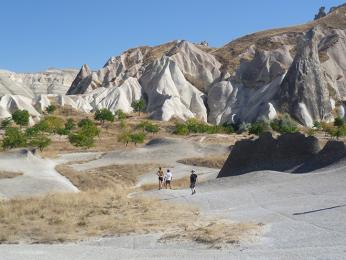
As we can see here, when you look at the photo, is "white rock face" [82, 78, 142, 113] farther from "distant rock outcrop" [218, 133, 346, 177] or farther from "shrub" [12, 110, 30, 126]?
"distant rock outcrop" [218, 133, 346, 177]

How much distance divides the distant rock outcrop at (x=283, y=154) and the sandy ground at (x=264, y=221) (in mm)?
2210

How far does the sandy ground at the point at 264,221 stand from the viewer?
536 inches

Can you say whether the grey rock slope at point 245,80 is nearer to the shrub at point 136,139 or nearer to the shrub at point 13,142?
the shrub at point 136,139

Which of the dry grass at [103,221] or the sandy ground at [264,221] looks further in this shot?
the dry grass at [103,221]

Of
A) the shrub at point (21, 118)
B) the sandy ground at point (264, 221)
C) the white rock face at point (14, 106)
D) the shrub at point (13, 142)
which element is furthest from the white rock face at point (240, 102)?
the sandy ground at point (264, 221)

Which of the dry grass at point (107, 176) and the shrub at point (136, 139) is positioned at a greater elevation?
the shrub at point (136, 139)

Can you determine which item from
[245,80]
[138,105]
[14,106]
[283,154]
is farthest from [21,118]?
[283,154]

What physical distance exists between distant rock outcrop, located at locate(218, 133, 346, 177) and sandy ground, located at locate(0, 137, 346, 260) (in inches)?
87.0

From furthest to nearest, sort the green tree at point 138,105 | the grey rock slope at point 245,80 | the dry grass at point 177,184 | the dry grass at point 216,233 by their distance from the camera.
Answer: the green tree at point 138,105
the grey rock slope at point 245,80
the dry grass at point 177,184
the dry grass at point 216,233

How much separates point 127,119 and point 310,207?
273 feet

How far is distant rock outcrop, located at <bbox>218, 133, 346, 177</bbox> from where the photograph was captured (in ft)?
103

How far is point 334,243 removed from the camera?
1344 cm

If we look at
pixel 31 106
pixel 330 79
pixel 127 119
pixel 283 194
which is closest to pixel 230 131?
pixel 127 119

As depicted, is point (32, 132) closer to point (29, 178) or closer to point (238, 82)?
point (29, 178)
